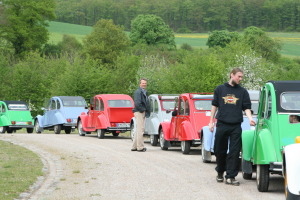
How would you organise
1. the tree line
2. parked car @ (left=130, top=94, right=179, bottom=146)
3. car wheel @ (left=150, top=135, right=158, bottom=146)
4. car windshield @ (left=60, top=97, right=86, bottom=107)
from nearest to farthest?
parked car @ (left=130, top=94, right=179, bottom=146), car wheel @ (left=150, top=135, right=158, bottom=146), car windshield @ (left=60, top=97, right=86, bottom=107), the tree line

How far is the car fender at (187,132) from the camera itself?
19.6 metres

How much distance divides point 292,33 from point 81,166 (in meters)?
128

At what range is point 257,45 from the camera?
107312mm

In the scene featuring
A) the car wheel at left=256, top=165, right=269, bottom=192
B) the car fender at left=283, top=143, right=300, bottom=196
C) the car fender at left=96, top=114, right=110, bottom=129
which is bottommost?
the car wheel at left=256, top=165, right=269, bottom=192

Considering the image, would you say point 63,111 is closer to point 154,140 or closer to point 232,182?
point 154,140

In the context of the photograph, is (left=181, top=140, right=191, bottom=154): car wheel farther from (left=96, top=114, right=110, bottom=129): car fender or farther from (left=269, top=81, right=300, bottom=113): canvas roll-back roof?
(left=96, top=114, right=110, bottom=129): car fender

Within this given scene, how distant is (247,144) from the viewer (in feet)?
42.7

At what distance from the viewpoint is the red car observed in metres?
19.7

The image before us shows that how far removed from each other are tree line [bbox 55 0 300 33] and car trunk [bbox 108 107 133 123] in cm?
11188

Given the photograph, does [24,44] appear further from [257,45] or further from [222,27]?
[222,27]

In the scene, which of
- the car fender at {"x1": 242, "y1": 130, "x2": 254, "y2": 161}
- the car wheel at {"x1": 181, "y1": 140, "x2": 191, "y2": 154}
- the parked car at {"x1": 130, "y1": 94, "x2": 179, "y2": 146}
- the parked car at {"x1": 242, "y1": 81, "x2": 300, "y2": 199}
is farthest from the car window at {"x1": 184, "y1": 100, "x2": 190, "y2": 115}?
the parked car at {"x1": 242, "y1": 81, "x2": 300, "y2": 199}

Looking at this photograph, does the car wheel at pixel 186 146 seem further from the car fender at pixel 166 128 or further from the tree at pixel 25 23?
the tree at pixel 25 23

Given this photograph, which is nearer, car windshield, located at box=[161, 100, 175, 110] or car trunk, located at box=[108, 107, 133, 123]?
car windshield, located at box=[161, 100, 175, 110]

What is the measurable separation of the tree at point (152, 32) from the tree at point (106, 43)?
11.7 m
